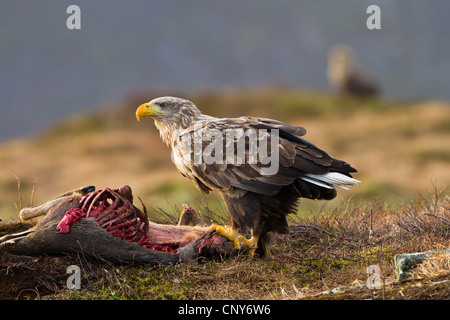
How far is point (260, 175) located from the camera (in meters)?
5.04

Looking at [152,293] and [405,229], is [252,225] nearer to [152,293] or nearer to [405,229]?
[152,293]

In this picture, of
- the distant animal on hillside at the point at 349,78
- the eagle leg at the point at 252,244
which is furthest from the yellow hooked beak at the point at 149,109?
the distant animal on hillside at the point at 349,78

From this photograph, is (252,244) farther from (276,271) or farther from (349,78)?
(349,78)

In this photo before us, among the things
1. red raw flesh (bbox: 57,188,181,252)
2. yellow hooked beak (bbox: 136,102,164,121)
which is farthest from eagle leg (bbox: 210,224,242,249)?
yellow hooked beak (bbox: 136,102,164,121)

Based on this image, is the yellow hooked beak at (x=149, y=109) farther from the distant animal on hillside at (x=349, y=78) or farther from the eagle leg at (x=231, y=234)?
the distant animal on hillside at (x=349, y=78)

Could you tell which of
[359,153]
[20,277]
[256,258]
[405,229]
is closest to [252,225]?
[256,258]

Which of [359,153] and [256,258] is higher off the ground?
[256,258]

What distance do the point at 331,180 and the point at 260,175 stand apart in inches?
25.4

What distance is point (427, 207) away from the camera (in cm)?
626

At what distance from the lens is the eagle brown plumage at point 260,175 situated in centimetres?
499

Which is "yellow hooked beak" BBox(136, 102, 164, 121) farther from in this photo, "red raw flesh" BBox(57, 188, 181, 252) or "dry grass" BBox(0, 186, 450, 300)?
"dry grass" BBox(0, 186, 450, 300)

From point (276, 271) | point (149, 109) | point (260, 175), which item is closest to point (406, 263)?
point (276, 271)
